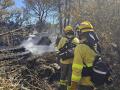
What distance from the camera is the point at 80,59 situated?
7156 millimetres

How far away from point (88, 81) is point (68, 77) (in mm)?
3793

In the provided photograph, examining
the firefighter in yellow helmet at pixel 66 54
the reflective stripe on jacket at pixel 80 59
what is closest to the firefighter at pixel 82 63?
the reflective stripe on jacket at pixel 80 59

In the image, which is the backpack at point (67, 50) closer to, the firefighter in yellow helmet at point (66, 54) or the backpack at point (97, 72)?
the firefighter in yellow helmet at point (66, 54)

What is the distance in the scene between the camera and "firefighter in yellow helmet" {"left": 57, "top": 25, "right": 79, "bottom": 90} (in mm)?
11285

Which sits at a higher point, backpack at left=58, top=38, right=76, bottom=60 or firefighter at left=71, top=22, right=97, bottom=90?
firefighter at left=71, top=22, right=97, bottom=90

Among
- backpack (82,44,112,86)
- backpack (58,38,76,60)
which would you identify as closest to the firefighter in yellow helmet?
backpack (58,38,76,60)

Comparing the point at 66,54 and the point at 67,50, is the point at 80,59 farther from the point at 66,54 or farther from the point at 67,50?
the point at 67,50

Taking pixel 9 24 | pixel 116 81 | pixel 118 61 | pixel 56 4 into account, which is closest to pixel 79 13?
pixel 118 61

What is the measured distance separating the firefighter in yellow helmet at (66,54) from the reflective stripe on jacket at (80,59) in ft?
12.6

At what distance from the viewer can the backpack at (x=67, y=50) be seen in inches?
442

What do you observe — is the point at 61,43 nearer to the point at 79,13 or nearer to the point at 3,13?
the point at 3,13

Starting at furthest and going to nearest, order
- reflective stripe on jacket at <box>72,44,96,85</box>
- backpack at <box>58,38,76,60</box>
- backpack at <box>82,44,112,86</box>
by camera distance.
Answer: backpack at <box>58,38,76,60</box>, backpack at <box>82,44,112,86</box>, reflective stripe on jacket at <box>72,44,96,85</box>

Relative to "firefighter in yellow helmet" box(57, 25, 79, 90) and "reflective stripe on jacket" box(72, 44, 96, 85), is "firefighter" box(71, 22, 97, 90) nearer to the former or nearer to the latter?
"reflective stripe on jacket" box(72, 44, 96, 85)

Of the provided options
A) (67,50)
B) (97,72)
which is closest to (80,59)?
(97,72)
